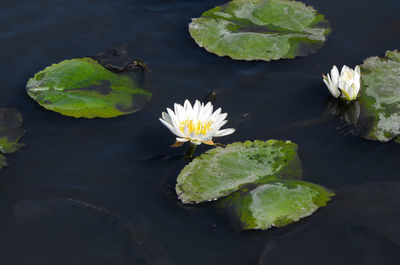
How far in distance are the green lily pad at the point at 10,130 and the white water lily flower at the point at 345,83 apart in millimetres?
3015

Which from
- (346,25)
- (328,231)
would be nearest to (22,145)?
(328,231)

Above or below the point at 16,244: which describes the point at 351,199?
above

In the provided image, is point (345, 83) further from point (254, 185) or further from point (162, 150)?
point (162, 150)

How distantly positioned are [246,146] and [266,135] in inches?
20.8

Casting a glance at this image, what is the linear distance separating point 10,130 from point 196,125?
1838 millimetres

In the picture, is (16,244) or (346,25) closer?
(16,244)

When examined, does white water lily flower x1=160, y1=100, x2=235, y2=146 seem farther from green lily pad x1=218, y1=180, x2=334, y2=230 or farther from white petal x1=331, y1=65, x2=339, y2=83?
white petal x1=331, y1=65, x2=339, y2=83

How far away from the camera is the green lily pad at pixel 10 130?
180 inches

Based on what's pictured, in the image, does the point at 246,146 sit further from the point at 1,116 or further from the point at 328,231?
the point at 1,116

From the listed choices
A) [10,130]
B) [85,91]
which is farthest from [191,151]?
[10,130]

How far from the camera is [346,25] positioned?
6.13m

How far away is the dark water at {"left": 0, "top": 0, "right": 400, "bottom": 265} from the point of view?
387cm

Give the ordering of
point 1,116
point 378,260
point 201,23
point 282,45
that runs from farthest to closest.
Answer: point 201,23
point 282,45
point 1,116
point 378,260

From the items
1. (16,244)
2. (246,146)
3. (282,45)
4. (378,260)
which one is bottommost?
(16,244)
